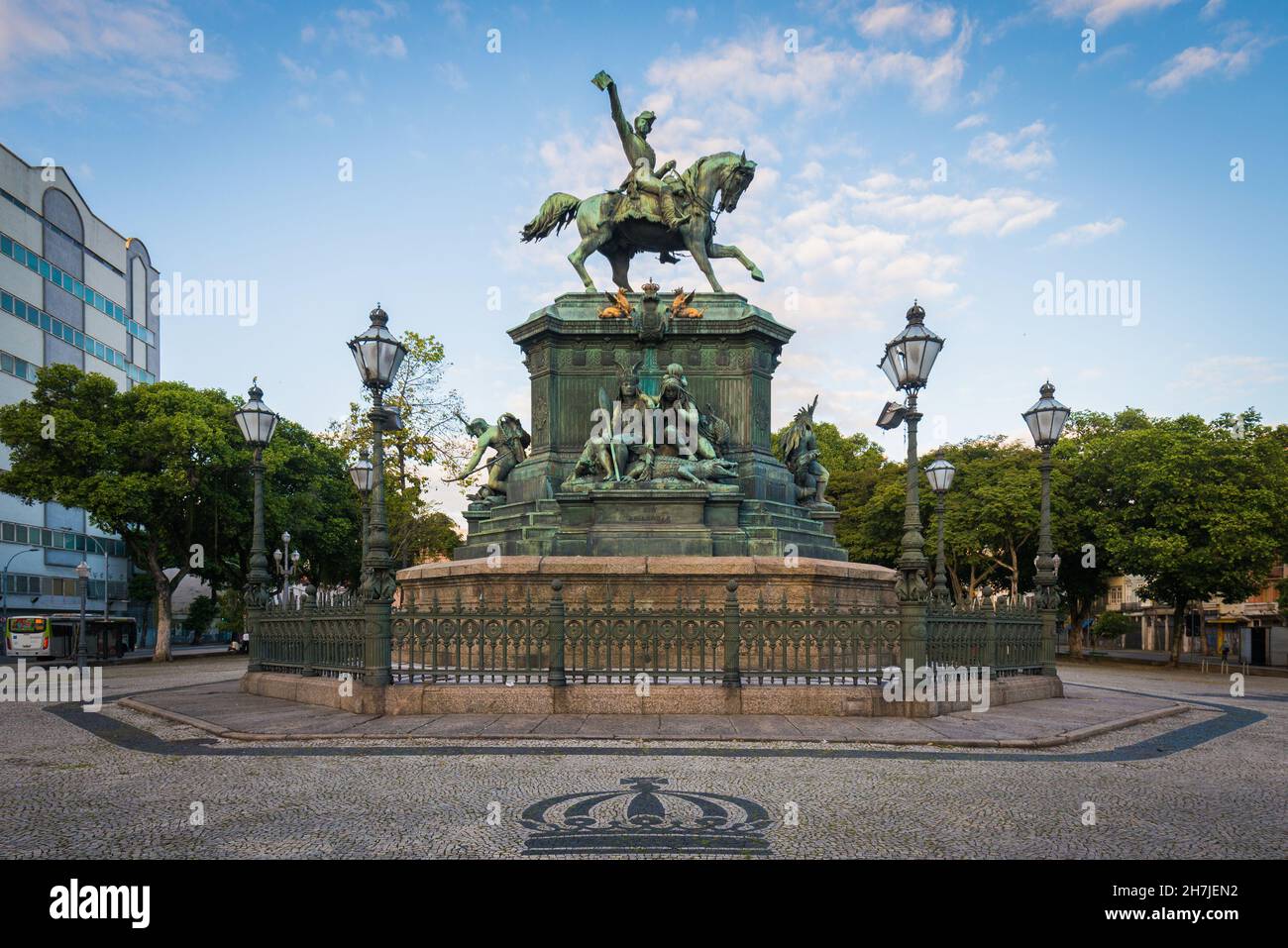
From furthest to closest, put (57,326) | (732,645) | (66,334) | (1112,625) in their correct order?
(66,334), (1112,625), (57,326), (732,645)

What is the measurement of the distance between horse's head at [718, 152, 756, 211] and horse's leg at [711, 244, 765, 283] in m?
0.96

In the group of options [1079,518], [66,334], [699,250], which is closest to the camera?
[699,250]

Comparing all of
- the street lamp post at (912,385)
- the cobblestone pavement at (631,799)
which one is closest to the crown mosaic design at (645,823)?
the cobblestone pavement at (631,799)

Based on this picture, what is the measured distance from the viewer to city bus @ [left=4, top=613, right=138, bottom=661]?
39.7 m

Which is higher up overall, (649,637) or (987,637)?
(649,637)

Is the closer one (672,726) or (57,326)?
(672,726)

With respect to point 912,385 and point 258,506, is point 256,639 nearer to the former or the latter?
point 258,506

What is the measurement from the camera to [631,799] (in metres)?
6.99

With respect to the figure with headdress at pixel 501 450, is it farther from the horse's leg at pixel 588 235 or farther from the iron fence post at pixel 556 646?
the iron fence post at pixel 556 646

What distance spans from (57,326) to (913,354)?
58058 millimetres

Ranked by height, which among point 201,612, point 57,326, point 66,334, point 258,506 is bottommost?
point 201,612

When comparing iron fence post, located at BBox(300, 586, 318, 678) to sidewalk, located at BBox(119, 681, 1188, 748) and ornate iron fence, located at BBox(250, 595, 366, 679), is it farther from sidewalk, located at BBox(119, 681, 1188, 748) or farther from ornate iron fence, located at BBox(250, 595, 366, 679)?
sidewalk, located at BBox(119, 681, 1188, 748)

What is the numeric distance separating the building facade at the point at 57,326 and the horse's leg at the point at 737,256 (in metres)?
44.7

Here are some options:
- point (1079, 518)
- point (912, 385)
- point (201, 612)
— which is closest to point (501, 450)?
point (912, 385)
